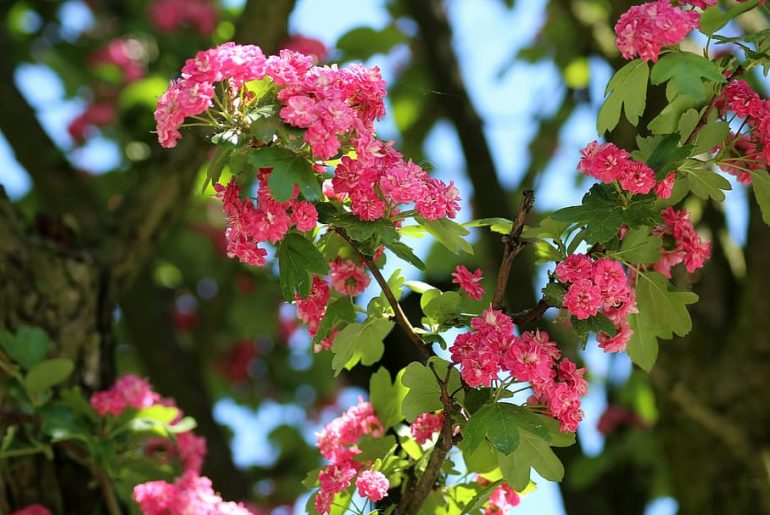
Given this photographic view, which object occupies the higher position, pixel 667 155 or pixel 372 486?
pixel 667 155

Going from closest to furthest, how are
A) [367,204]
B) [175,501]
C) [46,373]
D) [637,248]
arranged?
[367,204], [637,248], [175,501], [46,373]

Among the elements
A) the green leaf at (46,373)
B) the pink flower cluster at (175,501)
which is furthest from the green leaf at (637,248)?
the green leaf at (46,373)

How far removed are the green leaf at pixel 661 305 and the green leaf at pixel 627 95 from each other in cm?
30

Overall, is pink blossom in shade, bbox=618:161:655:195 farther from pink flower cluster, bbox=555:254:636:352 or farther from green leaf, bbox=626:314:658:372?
green leaf, bbox=626:314:658:372

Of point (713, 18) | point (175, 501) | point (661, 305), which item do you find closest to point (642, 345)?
point (661, 305)

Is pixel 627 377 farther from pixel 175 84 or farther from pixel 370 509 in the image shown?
pixel 175 84

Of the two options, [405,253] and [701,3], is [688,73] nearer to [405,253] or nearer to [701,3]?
[701,3]

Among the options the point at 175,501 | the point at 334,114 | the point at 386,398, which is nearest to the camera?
the point at 334,114

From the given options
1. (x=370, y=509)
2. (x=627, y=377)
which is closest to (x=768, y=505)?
(x=627, y=377)

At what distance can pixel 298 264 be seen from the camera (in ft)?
5.90

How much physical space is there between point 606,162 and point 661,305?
374mm

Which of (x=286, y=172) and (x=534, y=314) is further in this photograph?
(x=534, y=314)

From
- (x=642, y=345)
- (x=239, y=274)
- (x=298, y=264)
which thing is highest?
(x=298, y=264)

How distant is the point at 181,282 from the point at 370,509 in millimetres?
4086
